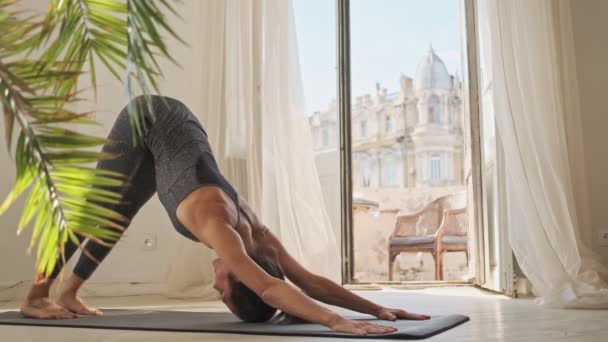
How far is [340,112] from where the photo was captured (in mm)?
4879

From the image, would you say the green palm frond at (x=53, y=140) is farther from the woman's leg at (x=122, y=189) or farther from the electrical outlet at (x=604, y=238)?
the electrical outlet at (x=604, y=238)

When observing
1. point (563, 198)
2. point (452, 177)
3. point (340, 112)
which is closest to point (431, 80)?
point (452, 177)

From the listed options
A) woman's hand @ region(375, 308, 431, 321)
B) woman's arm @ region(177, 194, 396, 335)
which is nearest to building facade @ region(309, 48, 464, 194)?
woman's hand @ region(375, 308, 431, 321)

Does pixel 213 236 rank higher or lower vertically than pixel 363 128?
lower

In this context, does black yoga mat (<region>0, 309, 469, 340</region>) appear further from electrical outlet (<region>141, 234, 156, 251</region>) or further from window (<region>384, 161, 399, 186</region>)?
window (<region>384, 161, 399, 186</region>)

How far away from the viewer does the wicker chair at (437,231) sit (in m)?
7.13

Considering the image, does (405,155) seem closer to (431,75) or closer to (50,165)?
(431,75)

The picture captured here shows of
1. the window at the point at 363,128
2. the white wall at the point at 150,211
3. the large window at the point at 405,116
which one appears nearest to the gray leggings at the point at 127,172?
the white wall at the point at 150,211

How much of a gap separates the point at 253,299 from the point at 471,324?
0.73 metres

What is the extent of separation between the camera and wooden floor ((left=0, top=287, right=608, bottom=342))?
6.41ft

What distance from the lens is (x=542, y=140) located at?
369 cm

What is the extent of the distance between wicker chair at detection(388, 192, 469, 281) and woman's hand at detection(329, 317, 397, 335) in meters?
5.15

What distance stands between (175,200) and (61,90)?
170 cm

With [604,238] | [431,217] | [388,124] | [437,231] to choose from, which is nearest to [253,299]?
[604,238]
